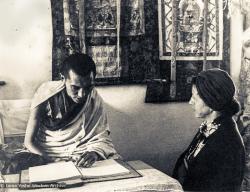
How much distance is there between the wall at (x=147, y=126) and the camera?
195 centimetres

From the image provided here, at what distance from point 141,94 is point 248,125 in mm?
675

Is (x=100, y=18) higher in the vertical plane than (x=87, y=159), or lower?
higher

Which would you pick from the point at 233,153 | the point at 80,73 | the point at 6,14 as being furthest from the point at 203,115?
the point at 6,14

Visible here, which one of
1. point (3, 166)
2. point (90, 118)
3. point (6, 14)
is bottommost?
point (3, 166)

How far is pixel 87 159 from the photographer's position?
65.0 inches

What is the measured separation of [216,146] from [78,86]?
0.70m

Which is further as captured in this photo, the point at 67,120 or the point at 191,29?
the point at 191,29

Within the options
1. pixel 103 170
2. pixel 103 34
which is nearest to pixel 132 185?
pixel 103 170

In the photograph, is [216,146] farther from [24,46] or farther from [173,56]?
[24,46]

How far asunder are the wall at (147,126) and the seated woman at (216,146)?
0.30 meters

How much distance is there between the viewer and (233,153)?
168 cm

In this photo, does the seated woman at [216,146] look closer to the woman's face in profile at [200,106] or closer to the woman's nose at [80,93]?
the woman's face in profile at [200,106]

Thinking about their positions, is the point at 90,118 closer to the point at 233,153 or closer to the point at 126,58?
Result: the point at 126,58

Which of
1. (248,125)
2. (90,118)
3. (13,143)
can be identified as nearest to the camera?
(13,143)
